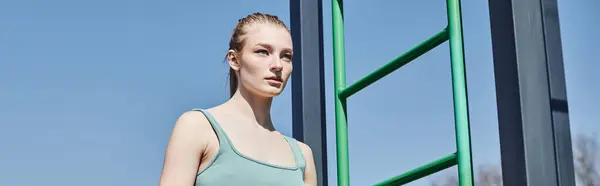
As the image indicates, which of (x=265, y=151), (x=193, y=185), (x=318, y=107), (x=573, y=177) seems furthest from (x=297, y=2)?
(x=573, y=177)

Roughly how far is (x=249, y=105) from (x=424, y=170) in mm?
446

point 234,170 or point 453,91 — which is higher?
point 453,91

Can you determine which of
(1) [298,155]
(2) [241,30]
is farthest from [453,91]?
(2) [241,30]

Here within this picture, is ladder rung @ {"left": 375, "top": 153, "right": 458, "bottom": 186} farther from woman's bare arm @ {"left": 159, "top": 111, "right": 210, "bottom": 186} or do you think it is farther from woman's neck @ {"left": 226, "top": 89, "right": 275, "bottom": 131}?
woman's bare arm @ {"left": 159, "top": 111, "right": 210, "bottom": 186}

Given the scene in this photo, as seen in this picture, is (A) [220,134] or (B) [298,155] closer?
(A) [220,134]

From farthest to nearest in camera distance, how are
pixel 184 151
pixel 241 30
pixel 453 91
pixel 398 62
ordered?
Result: pixel 398 62
pixel 241 30
pixel 453 91
pixel 184 151

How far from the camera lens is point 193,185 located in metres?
1.87

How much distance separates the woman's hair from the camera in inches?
81.5

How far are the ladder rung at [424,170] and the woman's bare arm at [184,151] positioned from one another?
1.70 ft

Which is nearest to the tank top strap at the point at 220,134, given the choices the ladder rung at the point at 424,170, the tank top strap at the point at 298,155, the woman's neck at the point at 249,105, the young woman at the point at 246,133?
the young woman at the point at 246,133

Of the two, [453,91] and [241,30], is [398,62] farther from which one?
[241,30]

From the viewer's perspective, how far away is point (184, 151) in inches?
73.3

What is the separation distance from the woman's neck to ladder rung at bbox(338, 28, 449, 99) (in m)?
0.35

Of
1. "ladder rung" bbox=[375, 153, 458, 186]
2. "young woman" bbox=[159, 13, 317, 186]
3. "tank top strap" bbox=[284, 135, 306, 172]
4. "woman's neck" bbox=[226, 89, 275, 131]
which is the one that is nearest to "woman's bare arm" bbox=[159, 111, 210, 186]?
"young woman" bbox=[159, 13, 317, 186]
